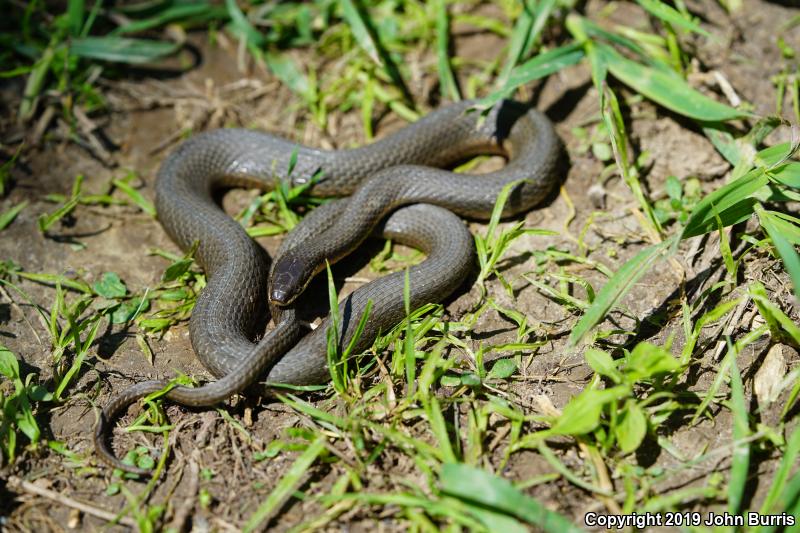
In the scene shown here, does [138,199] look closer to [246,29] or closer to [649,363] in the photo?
[246,29]

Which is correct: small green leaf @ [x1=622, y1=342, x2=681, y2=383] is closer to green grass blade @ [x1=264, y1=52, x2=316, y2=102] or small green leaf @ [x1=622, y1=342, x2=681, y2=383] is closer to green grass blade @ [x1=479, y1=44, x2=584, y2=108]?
green grass blade @ [x1=479, y1=44, x2=584, y2=108]

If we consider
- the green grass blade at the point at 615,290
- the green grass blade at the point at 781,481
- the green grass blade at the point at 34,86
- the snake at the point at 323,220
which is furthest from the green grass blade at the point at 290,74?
the green grass blade at the point at 781,481

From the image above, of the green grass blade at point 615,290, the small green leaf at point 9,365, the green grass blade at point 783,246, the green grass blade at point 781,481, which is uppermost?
the green grass blade at point 783,246

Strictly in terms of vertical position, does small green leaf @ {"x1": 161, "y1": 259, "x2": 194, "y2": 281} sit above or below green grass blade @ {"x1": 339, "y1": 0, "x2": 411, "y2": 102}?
below

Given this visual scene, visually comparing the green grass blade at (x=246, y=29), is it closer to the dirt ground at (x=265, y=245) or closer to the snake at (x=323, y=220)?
the dirt ground at (x=265, y=245)

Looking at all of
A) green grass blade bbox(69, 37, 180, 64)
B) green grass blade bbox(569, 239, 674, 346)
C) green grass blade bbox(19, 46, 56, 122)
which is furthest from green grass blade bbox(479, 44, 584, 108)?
green grass blade bbox(19, 46, 56, 122)

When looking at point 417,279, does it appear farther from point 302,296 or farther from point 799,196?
point 799,196

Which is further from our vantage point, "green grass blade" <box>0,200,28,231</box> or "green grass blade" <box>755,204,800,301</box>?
"green grass blade" <box>0,200,28,231</box>
